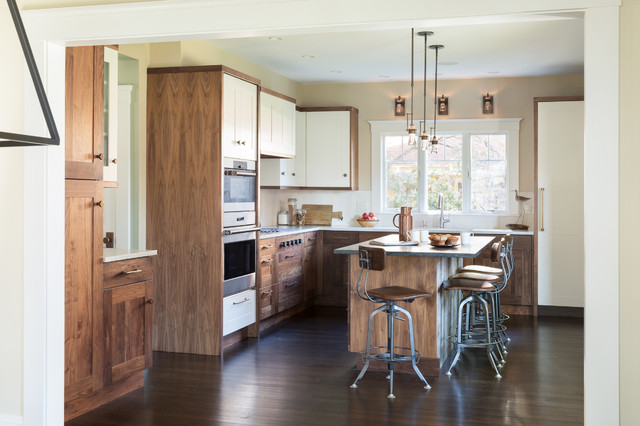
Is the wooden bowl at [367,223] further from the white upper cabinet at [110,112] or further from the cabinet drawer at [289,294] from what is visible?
the white upper cabinet at [110,112]

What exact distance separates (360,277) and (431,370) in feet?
2.85

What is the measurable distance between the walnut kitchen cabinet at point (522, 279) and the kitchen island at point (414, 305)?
234 centimetres

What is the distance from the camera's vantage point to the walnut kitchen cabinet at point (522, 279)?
23.8ft

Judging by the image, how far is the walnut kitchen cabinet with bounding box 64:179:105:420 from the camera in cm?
381

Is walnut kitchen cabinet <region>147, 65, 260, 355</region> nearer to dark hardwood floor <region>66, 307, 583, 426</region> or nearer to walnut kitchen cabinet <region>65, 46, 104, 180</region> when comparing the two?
dark hardwood floor <region>66, 307, 583, 426</region>

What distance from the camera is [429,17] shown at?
2820 mm

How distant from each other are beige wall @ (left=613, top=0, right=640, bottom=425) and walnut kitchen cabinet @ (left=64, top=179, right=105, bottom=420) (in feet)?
9.38

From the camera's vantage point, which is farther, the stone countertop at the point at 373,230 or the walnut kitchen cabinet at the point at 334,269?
the walnut kitchen cabinet at the point at 334,269

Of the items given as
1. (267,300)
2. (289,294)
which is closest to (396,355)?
(267,300)

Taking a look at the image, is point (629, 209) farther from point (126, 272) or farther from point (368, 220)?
point (368, 220)

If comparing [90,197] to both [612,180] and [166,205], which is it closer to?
[166,205]

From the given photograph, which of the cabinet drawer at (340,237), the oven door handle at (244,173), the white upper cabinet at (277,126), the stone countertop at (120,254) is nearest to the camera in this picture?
the stone countertop at (120,254)

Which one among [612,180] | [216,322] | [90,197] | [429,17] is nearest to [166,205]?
[216,322]

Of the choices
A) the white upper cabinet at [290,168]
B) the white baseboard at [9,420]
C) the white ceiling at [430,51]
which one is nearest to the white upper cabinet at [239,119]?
the white ceiling at [430,51]
